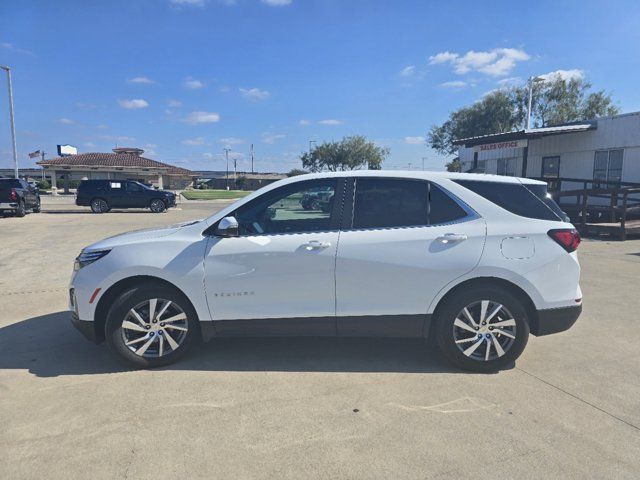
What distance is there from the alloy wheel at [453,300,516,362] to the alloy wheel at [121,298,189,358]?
7.78 feet

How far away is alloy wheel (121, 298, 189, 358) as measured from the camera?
12.4 ft

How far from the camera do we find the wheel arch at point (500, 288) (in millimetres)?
3771

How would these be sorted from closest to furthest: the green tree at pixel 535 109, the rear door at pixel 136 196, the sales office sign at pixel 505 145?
the sales office sign at pixel 505 145
the rear door at pixel 136 196
the green tree at pixel 535 109

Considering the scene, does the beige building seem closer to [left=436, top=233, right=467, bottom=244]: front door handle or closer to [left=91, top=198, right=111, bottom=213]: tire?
[left=91, top=198, right=111, bottom=213]: tire

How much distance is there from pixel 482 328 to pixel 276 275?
5.91ft

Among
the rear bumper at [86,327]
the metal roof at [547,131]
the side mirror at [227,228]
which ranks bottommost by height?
the rear bumper at [86,327]

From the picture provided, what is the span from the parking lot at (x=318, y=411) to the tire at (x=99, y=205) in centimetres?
2075

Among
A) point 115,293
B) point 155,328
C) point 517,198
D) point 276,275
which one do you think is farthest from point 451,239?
point 115,293

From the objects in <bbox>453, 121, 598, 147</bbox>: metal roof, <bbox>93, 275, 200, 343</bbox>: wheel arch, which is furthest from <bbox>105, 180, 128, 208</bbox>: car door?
<bbox>93, 275, 200, 343</bbox>: wheel arch

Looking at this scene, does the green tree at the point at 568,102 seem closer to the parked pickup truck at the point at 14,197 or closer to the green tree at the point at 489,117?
the green tree at the point at 489,117

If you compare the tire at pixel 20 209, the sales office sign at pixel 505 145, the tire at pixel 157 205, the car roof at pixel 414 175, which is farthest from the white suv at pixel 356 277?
the tire at pixel 157 205

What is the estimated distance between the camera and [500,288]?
380 centimetres

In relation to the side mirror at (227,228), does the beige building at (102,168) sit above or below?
above

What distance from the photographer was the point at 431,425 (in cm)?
303
